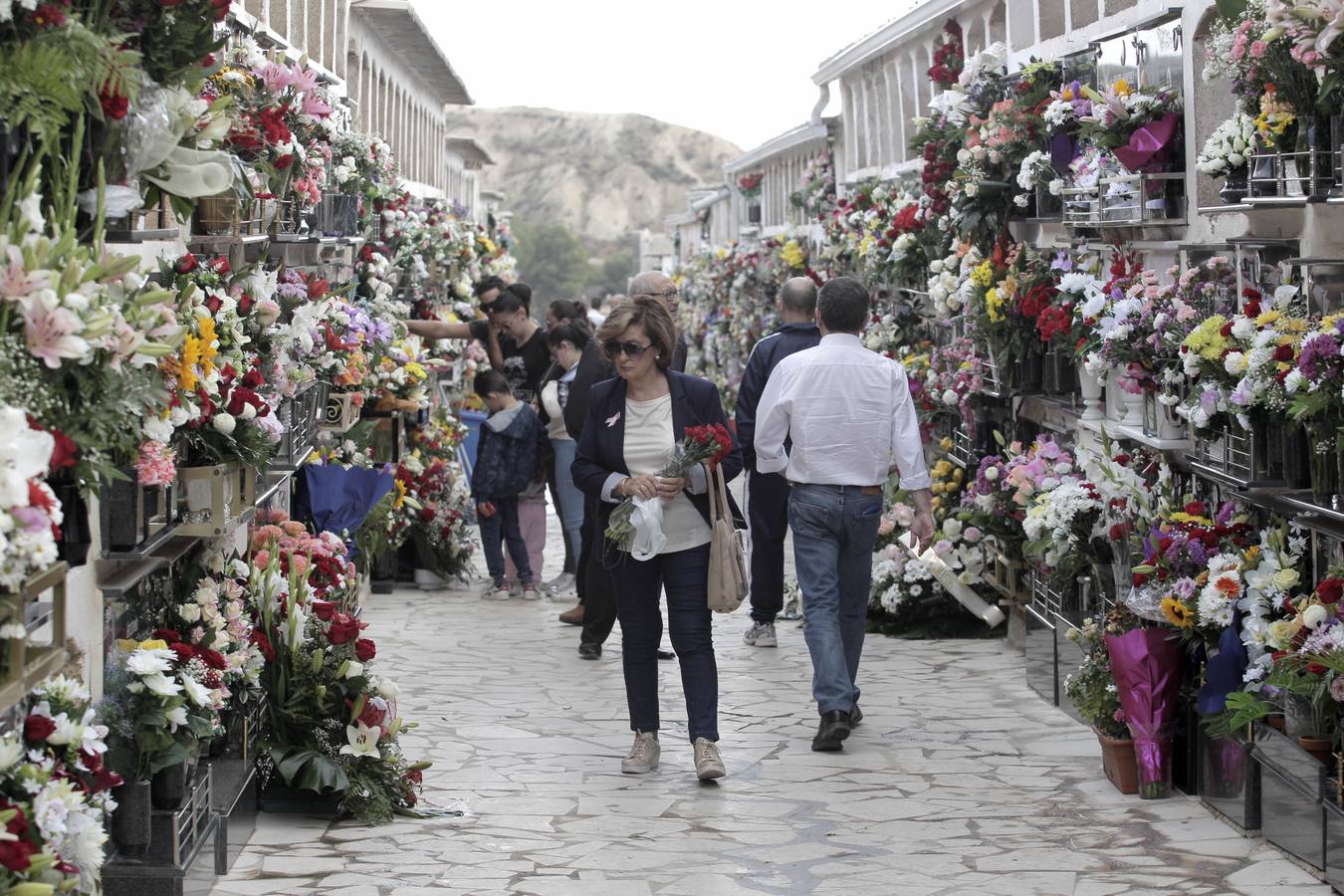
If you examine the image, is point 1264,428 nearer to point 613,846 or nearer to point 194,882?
point 613,846

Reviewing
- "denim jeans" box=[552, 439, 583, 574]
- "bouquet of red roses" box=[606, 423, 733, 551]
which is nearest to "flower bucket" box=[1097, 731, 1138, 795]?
"bouquet of red roses" box=[606, 423, 733, 551]

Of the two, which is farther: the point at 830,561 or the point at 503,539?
the point at 503,539

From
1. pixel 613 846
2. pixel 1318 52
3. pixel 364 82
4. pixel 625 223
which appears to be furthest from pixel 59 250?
pixel 625 223

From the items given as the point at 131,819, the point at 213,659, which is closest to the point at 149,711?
the point at 131,819

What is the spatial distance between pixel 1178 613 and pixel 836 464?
181 cm

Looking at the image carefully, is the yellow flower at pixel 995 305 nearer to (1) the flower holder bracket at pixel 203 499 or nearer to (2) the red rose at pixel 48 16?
(1) the flower holder bracket at pixel 203 499

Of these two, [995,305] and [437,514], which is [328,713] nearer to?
[995,305]

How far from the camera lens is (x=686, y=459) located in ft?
26.2

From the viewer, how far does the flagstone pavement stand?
6.89 m

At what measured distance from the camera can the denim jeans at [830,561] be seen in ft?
29.0

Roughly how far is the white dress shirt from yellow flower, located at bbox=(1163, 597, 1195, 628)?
1.45 m

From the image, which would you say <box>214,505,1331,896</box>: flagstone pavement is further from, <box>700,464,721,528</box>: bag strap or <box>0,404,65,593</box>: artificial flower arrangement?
<box>0,404,65,593</box>: artificial flower arrangement

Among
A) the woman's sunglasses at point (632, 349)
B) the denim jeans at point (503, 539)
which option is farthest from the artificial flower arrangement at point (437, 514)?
the woman's sunglasses at point (632, 349)

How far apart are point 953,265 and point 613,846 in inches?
242
